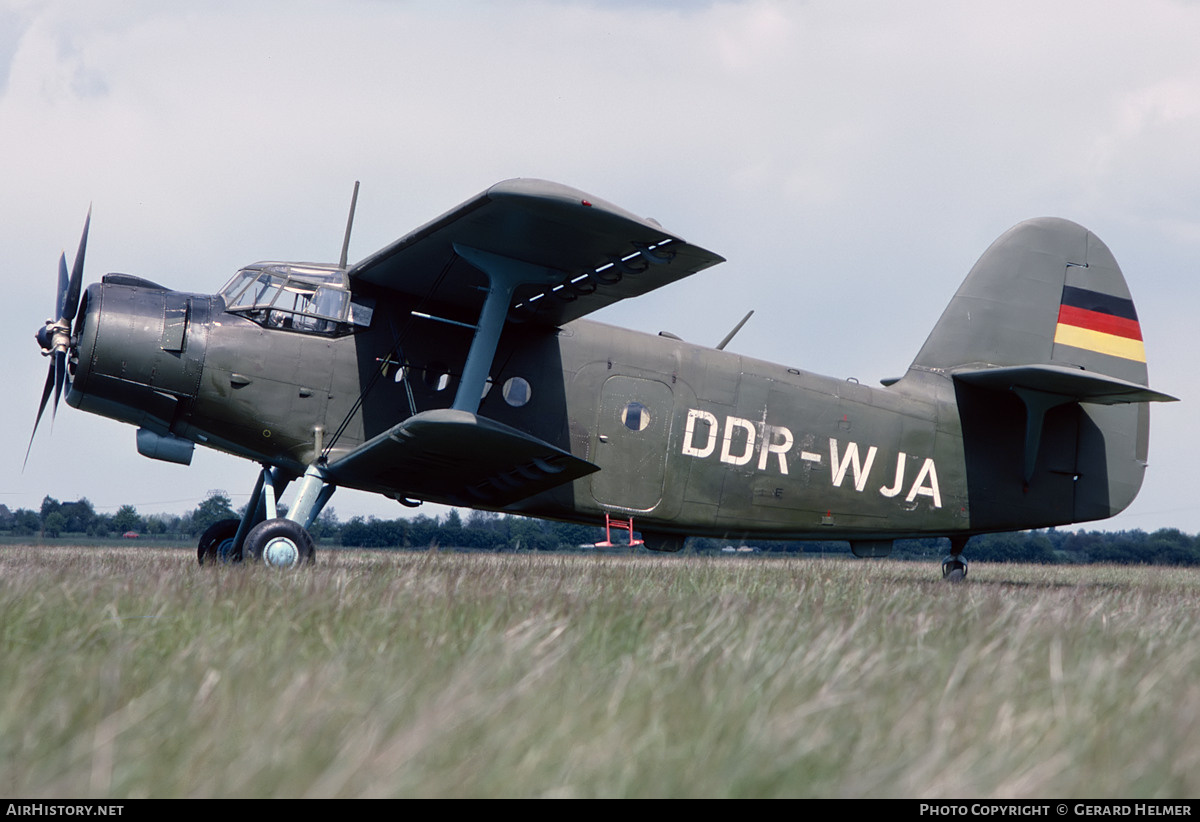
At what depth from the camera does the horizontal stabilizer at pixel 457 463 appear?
7.60 meters

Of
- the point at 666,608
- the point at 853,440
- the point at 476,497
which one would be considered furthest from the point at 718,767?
the point at 853,440

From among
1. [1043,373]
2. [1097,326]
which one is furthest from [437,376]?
[1097,326]

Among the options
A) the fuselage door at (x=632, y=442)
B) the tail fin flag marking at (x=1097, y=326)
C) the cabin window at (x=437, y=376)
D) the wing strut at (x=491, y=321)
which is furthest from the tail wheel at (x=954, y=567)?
the cabin window at (x=437, y=376)

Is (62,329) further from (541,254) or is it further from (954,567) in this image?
(954,567)

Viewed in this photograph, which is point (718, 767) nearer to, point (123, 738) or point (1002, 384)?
point (123, 738)

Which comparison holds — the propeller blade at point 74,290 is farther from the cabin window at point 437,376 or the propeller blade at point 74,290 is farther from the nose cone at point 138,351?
the cabin window at point 437,376

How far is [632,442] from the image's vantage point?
9648 mm

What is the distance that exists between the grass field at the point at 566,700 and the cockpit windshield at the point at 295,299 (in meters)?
4.19

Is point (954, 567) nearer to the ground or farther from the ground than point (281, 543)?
farther from the ground

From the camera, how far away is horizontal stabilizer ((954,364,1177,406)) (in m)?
9.93

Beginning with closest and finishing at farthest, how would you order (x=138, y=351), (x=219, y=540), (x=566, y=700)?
(x=566, y=700) → (x=138, y=351) → (x=219, y=540)

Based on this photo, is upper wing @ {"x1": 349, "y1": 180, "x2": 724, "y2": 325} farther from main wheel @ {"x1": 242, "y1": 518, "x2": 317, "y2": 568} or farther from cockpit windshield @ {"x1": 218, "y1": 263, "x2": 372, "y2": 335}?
main wheel @ {"x1": 242, "y1": 518, "x2": 317, "y2": 568}

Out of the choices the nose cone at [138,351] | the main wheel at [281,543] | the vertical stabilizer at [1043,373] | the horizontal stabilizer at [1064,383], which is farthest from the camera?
the vertical stabilizer at [1043,373]

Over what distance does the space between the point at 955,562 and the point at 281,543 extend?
786cm
